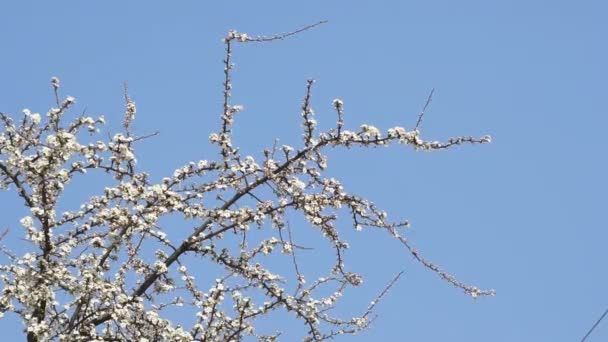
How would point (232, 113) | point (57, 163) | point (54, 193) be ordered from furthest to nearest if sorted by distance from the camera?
point (232, 113), point (54, 193), point (57, 163)

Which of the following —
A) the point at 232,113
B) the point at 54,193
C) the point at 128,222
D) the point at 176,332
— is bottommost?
the point at 176,332

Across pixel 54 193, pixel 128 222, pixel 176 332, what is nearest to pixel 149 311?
pixel 176 332

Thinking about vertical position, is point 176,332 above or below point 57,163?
below

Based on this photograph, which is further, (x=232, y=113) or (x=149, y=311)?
(x=232, y=113)

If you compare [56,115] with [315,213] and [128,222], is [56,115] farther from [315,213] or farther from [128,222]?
[315,213]

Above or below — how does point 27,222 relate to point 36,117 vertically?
below

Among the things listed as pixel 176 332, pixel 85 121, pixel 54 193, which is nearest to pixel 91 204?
pixel 54 193

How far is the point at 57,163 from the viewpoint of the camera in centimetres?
740

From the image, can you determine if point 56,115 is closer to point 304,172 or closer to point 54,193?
point 54,193

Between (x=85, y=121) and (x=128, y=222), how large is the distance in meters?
1.02

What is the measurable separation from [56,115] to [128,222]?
3.83 ft

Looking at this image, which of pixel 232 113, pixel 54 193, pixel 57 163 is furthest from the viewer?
pixel 232 113

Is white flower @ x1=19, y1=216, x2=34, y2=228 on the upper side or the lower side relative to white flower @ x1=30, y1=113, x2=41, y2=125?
lower

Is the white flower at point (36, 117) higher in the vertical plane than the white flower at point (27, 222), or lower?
higher
